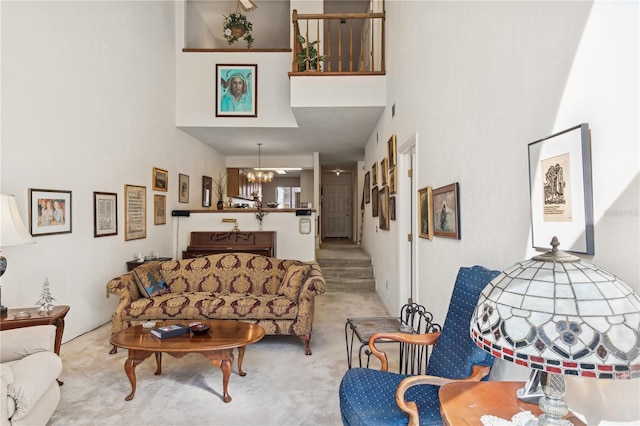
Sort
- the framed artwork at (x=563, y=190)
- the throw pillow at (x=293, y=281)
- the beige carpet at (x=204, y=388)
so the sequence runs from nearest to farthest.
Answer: the framed artwork at (x=563, y=190), the beige carpet at (x=204, y=388), the throw pillow at (x=293, y=281)

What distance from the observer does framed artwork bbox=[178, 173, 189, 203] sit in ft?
21.4

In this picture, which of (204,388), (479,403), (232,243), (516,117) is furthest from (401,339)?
(232,243)

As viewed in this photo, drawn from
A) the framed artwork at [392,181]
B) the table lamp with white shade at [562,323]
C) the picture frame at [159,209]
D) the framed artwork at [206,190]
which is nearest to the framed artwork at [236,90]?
the picture frame at [159,209]

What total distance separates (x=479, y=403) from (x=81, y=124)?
4.45 metres

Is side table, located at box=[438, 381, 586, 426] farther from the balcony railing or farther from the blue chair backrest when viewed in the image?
the balcony railing

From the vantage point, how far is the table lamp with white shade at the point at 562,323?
782 millimetres

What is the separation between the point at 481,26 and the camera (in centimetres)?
204

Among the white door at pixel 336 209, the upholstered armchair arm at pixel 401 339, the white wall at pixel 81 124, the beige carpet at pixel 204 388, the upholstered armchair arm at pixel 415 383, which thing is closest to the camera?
the upholstered armchair arm at pixel 415 383

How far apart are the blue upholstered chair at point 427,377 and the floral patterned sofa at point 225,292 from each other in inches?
64.6

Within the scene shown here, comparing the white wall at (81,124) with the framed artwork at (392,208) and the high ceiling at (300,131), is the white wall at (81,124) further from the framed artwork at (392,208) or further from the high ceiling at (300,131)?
the framed artwork at (392,208)

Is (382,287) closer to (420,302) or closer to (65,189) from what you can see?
(420,302)

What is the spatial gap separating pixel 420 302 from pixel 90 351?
311 centimetres

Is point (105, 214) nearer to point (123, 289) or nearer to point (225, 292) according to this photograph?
point (123, 289)

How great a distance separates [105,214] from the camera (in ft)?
14.6
